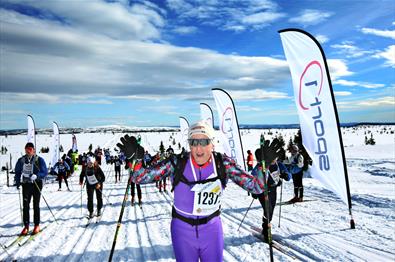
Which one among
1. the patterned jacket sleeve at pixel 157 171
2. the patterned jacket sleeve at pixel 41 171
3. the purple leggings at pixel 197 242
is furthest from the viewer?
the patterned jacket sleeve at pixel 41 171

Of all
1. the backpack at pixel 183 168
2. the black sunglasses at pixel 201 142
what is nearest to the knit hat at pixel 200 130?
the black sunglasses at pixel 201 142

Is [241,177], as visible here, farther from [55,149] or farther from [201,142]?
[55,149]

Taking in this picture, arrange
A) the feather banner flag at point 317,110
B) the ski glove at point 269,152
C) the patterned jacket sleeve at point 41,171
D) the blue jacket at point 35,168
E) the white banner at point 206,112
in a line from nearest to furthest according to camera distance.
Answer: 1. the ski glove at point 269,152
2. the feather banner flag at point 317,110
3. the blue jacket at point 35,168
4. the patterned jacket sleeve at point 41,171
5. the white banner at point 206,112

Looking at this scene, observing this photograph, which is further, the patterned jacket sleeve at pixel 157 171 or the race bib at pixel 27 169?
the race bib at pixel 27 169

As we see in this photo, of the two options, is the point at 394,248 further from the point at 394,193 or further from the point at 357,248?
the point at 394,193

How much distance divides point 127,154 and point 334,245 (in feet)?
14.9

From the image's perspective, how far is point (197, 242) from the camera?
3072 mm

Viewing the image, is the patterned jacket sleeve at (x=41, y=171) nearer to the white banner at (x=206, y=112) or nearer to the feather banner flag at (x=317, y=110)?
the feather banner flag at (x=317, y=110)

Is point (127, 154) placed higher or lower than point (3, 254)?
higher

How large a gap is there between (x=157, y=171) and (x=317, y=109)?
4823 millimetres

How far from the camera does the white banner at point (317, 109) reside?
655 centimetres

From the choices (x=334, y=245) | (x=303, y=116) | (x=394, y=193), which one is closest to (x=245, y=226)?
(x=334, y=245)

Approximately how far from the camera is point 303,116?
23.2 ft

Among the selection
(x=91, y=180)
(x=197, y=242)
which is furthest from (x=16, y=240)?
(x=197, y=242)
